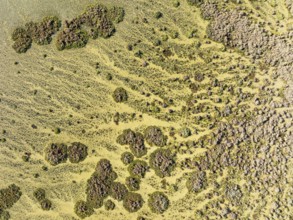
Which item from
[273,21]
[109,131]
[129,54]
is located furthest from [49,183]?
[273,21]

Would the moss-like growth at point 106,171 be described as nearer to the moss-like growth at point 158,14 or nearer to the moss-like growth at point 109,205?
the moss-like growth at point 109,205

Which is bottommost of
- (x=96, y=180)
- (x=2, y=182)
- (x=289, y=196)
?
(x=2, y=182)

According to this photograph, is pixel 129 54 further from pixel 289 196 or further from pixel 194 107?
pixel 289 196

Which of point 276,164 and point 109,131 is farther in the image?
point 109,131

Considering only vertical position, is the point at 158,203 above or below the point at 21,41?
below

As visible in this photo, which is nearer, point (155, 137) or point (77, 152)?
point (155, 137)

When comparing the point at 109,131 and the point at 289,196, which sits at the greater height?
the point at 289,196

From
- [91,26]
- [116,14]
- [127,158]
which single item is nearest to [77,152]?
[127,158]

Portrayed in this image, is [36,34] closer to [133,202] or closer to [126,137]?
[126,137]
